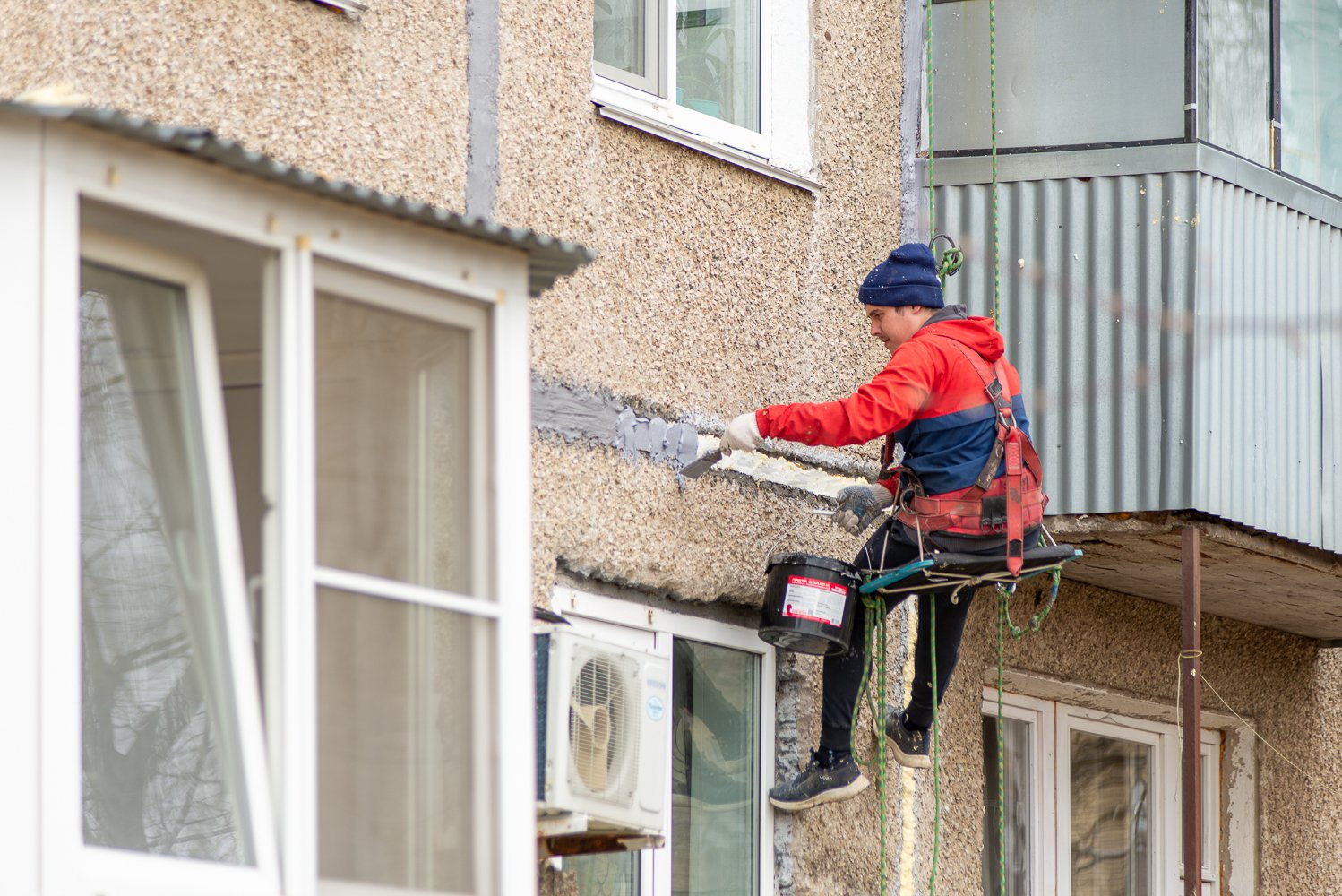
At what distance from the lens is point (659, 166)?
276 inches

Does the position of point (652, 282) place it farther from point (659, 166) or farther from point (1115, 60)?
point (1115, 60)

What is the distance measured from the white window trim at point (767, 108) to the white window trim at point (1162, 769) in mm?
2047

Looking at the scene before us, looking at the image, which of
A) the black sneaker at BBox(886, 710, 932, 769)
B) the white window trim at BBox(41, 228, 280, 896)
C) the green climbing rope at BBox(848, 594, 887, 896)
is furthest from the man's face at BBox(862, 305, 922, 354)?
the white window trim at BBox(41, 228, 280, 896)

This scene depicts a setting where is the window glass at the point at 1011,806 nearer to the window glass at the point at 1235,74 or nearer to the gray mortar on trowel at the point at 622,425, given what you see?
the gray mortar on trowel at the point at 622,425

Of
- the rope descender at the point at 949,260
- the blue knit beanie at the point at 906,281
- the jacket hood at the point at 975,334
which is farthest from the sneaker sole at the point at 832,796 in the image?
the rope descender at the point at 949,260

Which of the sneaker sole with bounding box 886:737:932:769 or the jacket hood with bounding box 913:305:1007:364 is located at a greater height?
the jacket hood with bounding box 913:305:1007:364

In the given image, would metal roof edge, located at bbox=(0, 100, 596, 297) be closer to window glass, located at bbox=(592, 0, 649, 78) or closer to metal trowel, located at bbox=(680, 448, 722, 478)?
metal trowel, located at bbox=(680, 448, 722, 478)

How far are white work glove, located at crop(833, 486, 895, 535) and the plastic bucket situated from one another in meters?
0.33

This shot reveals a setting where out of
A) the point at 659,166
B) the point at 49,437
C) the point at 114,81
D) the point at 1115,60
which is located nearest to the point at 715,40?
the point at 659,166

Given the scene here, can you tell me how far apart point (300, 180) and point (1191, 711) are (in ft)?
13.8

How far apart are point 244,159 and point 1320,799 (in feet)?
23.0

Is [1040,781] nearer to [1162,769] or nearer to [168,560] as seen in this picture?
[1162,769]

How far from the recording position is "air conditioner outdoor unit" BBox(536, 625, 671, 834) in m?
5.84

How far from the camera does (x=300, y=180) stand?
4348 mm
